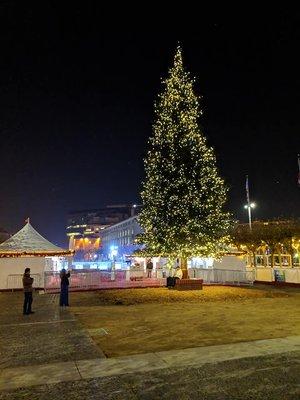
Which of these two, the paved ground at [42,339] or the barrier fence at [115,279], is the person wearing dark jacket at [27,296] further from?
the barrier fence at [115,279]

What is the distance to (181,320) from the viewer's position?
12.7 meters

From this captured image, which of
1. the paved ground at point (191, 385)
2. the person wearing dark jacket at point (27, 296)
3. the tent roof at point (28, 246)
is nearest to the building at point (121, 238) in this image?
the tent roof at point (28, 246)

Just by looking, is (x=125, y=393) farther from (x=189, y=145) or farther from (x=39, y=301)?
(x=189, y=145)

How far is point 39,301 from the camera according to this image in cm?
1855

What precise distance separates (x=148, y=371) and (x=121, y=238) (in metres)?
111

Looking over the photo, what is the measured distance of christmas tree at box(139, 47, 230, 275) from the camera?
973 inches

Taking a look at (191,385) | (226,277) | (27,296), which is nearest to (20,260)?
(27,296)

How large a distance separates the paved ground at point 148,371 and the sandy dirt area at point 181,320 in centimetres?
74

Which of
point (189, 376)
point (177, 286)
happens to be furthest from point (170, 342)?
point (177, 286)

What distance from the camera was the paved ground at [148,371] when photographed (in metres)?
6.03

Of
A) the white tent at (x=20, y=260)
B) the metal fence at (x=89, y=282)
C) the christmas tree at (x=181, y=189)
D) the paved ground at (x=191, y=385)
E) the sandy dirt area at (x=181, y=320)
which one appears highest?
the christmas tree at (x=181, y=189)

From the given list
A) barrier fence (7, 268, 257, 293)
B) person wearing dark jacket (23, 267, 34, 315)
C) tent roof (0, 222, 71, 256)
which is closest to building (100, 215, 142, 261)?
barrier fence (7, 268, 257, 293)

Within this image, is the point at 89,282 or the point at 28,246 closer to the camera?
the point at 89,282

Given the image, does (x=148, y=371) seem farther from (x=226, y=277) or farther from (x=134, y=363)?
(x=226, y=277)
